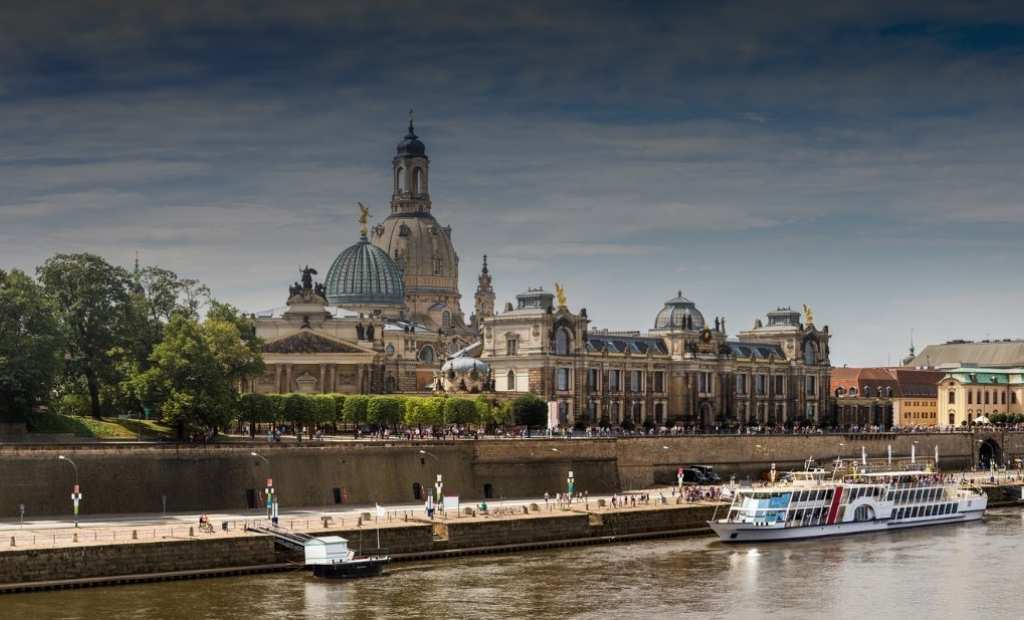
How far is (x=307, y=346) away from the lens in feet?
474

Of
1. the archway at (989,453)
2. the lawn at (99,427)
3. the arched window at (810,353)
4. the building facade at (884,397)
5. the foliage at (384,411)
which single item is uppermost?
the arched window at (810,353)

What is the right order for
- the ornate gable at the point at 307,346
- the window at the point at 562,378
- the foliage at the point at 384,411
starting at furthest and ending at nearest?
the window at the point at 562,378 → the ornate gable at the point at 307,346 → the foliage at the point at 384,411

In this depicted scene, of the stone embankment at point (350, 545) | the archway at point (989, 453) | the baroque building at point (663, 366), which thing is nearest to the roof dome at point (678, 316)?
the baroque building at point (663, 366)

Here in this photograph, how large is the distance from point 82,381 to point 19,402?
1301 centimetres

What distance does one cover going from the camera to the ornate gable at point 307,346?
14425 cm

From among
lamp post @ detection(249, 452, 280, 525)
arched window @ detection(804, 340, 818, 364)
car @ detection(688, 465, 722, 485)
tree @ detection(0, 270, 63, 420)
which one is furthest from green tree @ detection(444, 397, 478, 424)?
arched window @ detection(804, 340, 818, 364)

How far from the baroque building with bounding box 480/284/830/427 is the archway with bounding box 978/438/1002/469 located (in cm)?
2109

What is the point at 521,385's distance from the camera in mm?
145125

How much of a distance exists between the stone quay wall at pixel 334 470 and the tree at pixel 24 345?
993 centimetres

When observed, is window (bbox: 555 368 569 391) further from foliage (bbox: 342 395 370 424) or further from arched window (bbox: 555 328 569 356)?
foliage (bbox: 342 395 370 424)

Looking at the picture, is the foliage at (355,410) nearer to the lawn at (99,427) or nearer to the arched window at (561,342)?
the lawn at (99,427)

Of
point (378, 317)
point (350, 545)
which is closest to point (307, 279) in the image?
point (378, 317)

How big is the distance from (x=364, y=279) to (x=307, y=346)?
117 feet

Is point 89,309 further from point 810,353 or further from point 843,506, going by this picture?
point 810,353
